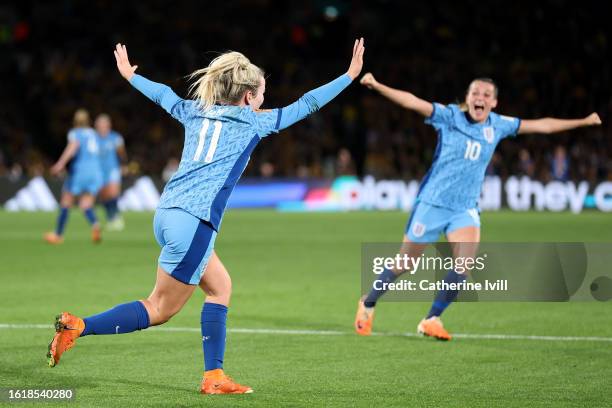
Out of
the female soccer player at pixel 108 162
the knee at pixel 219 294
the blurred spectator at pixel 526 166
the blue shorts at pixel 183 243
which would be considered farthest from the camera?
the blurred spectator at pixel 526 166

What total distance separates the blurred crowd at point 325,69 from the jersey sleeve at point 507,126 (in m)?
20.0

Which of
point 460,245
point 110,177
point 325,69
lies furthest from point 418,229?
point 325,69

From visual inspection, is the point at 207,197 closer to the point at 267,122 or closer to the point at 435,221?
the point at 267,122

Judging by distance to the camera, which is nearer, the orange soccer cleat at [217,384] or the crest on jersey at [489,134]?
the orange soccer cleat at [217,384]

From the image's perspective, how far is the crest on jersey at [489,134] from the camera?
9.01 meters

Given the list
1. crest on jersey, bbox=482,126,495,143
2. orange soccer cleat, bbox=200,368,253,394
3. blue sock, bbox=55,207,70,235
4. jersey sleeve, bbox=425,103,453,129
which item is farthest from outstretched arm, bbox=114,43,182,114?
blue sock, bbox=55,207,70,235

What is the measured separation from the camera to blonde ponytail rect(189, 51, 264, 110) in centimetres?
608

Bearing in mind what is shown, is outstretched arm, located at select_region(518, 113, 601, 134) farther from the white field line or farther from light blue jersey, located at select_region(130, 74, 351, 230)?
light blue jersey, located at select_region(130, 74, 351, 230)

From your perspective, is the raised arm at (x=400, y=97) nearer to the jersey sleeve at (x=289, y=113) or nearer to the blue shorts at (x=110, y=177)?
the jersey sleeve at (x=289, y=113)

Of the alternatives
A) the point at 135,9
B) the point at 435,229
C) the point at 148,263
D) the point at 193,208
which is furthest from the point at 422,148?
the point at 193,208

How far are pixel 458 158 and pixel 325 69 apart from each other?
27.4 m

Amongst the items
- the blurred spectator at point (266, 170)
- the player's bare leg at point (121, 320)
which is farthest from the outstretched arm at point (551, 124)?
the blurred spectator at point (266, 170)

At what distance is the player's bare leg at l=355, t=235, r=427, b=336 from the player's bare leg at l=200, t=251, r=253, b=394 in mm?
2788

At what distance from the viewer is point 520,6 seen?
34.5 metres
